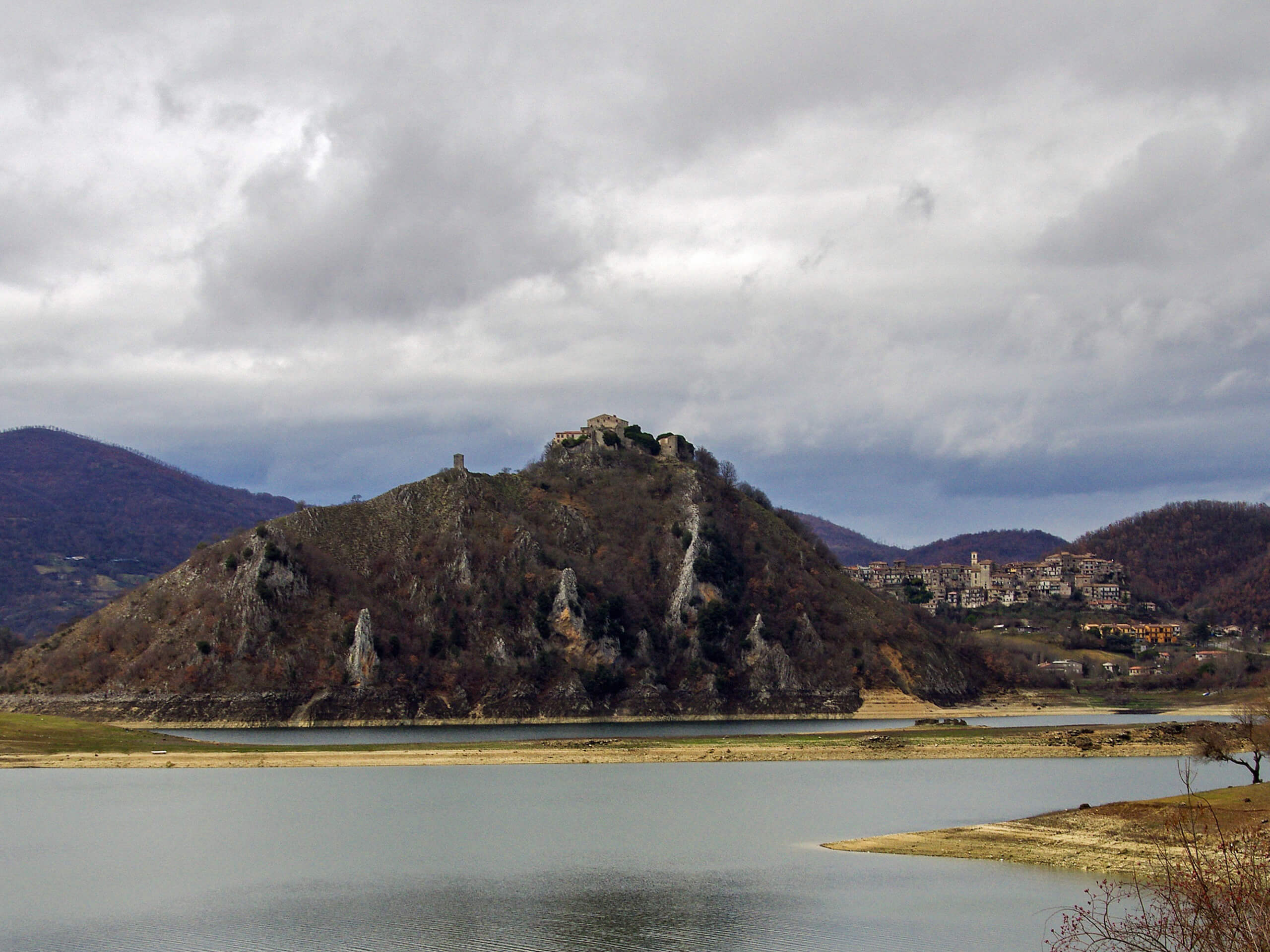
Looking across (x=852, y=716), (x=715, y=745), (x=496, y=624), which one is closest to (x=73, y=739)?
(x=715, y=745)

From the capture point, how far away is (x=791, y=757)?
3802 inches

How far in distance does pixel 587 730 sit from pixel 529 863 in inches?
3405

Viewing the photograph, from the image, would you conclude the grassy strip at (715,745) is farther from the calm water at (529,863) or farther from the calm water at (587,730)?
the calm water at (529,863)

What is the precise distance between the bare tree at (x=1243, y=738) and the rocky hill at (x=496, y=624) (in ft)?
294

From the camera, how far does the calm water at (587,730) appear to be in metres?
121

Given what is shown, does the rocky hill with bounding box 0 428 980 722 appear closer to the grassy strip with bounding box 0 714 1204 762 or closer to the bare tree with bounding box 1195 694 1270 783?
the grassy strip with bounding box 0 714 1204 762

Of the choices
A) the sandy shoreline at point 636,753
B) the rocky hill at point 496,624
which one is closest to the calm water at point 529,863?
the sandy shoreline at point 636,753

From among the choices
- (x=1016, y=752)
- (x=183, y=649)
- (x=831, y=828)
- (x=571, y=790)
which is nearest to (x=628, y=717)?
(x=183, y=649)

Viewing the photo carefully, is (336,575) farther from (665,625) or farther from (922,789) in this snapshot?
(922,789)

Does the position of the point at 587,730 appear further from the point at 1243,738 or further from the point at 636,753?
the point at 1243,738

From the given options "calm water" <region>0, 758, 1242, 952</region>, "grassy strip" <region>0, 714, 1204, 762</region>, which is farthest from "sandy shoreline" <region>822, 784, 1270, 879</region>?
"grassy strip" <region>0, 714, 1204, 762</region>

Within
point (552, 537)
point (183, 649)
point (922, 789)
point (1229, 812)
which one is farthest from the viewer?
point (552, 537)

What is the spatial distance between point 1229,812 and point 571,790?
41.1m

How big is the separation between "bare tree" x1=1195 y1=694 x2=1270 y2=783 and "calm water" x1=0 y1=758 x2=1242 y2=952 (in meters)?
4.14
